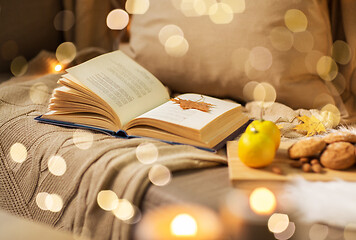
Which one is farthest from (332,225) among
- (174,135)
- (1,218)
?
(1,218)

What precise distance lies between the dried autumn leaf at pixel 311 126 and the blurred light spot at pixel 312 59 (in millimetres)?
192

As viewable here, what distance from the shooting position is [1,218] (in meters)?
0.65

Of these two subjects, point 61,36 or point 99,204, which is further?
point 61,36

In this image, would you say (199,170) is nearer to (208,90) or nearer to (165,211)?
(165,211)

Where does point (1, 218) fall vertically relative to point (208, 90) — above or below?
above

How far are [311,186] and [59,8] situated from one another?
136cm

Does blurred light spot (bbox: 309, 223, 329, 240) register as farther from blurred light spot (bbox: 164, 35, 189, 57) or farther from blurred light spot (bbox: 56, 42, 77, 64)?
blurred light spot (bbox: 56, 42, 77, 64)

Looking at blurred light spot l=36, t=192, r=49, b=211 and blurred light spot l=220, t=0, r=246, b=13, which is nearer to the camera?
blurred light spot l=36, t=192, r=49, b=211

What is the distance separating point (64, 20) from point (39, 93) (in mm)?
607

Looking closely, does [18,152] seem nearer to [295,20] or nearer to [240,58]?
[240,58]

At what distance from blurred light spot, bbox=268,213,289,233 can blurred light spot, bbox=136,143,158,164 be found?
26 centimetres

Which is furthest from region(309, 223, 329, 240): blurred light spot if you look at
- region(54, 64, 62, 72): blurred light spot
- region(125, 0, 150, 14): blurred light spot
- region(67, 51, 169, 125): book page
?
region(54, 64, 62, 72): blurred light spot

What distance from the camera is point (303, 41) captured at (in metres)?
1.19

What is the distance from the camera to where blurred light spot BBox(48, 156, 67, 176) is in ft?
3.07
